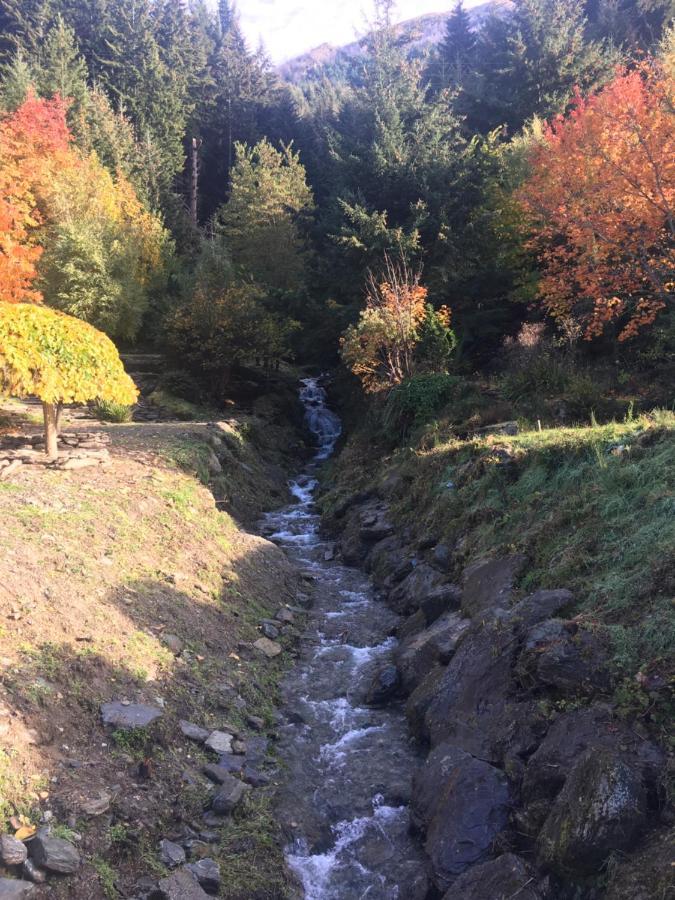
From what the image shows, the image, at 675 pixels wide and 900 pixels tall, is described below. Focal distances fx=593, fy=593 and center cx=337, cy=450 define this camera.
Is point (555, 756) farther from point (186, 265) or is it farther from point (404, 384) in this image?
point (186, 265)

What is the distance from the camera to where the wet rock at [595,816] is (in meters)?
3.74

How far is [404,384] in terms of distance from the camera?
1661 centimetres

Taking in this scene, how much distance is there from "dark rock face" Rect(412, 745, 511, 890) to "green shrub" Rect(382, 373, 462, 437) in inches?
429

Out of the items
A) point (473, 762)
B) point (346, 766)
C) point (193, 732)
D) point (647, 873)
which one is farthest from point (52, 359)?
point (647, 873)

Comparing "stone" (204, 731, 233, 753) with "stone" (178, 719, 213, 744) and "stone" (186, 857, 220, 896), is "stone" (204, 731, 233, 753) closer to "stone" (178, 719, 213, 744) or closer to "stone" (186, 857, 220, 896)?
"stone" (178, 719, 213, 744)

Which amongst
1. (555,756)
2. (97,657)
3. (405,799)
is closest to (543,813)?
(555,756)

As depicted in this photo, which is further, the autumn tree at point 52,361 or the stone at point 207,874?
the autumn tree at point 52,361

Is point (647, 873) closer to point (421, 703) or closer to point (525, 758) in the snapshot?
point (525, 758)

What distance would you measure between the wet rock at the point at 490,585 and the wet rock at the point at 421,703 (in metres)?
0.87

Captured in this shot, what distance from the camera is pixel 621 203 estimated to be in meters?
14.5

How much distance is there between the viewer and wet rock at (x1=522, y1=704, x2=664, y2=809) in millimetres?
4141

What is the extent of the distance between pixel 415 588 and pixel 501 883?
5887 millimetres

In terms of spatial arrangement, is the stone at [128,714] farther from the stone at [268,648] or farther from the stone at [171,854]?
the stone at [268,648]

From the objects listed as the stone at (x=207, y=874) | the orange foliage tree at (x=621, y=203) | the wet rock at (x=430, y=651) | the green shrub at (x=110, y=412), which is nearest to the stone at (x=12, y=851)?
the stone at (x=207, y=874)
